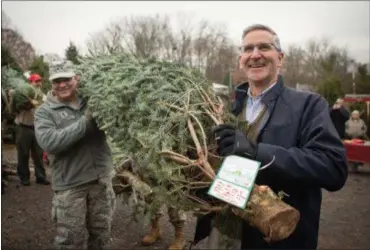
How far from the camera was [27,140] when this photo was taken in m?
7.48

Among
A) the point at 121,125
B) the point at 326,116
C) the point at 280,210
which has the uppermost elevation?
the point at 326,116

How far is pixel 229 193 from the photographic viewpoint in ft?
6.29

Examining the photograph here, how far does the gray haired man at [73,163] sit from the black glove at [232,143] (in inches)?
66.7

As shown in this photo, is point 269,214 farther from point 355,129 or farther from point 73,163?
point 355,129

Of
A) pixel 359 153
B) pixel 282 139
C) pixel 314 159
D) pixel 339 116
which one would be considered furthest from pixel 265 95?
pixel 339 116

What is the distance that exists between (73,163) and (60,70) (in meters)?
0.91

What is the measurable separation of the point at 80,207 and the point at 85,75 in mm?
1301

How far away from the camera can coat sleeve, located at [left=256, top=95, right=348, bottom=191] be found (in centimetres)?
188

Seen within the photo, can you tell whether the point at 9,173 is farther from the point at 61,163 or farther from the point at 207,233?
the point at 207,233

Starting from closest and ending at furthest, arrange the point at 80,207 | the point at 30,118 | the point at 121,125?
1. the point at 121,125
2. the point at 80,207
3. the point at 30,118

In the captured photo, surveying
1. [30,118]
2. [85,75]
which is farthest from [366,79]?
[85,75]

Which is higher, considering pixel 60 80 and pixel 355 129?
pixel 60 80

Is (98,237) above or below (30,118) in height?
below

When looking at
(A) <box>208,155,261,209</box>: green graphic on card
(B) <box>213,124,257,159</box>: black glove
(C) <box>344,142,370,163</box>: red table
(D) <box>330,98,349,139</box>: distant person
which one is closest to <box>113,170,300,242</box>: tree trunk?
(A) <box>208,155,261,209</box>: green graphic on card
